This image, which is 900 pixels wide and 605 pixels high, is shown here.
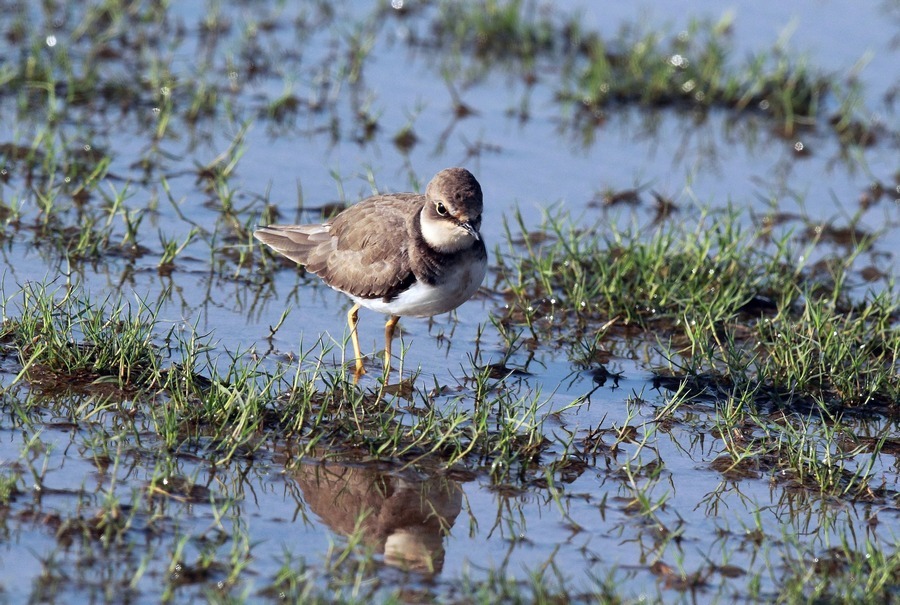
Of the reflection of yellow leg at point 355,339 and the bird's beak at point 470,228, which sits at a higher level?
the bird's beak at point 470,228

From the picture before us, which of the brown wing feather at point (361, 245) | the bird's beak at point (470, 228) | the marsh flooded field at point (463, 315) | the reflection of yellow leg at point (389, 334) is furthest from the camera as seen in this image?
the reflection of yellow leg at point (389, 334)

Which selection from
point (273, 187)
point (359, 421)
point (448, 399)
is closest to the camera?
point (359, 421)

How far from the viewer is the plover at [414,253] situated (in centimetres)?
720

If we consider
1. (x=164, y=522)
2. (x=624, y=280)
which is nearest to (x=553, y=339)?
(x=624, y=280)

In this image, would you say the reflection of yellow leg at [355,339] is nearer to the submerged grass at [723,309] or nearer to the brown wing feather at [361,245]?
the brown wing feather at [361,245]

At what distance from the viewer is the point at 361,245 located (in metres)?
7.61

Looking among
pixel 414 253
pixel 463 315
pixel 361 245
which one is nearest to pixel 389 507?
pixel 414 253

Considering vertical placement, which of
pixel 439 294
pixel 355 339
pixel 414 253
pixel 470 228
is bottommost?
pixel 355 339

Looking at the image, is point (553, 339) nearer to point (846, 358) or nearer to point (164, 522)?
point (846, 358)

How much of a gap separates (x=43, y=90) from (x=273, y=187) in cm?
252

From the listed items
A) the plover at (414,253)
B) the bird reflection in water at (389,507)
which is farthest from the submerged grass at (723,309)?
the bird reflection in water at (389,507)

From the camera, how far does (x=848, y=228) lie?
1054 centimetres

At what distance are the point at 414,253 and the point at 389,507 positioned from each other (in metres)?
1.79

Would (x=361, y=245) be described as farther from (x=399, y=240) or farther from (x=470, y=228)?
(x=470, y=228)
